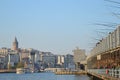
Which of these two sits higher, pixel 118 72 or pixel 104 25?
pixel 104 25

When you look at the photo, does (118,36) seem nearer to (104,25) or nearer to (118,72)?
(104,25)

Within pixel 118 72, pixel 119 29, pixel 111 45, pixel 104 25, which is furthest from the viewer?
pixel 111 45

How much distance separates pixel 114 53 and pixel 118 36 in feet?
18.1

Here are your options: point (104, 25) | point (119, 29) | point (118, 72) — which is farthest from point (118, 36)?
point (118, 72)

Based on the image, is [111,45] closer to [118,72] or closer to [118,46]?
[118,46]

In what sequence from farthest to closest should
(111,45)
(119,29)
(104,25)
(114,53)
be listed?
(111,45) → (114,53) → (119,29) → (104,25)

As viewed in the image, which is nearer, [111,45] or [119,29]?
[119,29]

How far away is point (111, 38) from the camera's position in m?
55.8

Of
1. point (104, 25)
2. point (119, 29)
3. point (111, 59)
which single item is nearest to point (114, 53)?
point (111, 59)

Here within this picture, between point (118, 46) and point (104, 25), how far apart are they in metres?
4.70

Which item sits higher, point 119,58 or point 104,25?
point 104,25

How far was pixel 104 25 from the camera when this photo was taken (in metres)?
43.8

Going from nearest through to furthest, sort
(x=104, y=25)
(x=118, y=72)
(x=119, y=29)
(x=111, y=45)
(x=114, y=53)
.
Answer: (x=118, y=72) → (x=104, y=25) → (x=119, y=29) → (x=114, y=53) → (x=111, y=45)

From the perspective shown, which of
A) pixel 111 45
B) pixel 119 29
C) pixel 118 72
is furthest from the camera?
pixel 111 45
